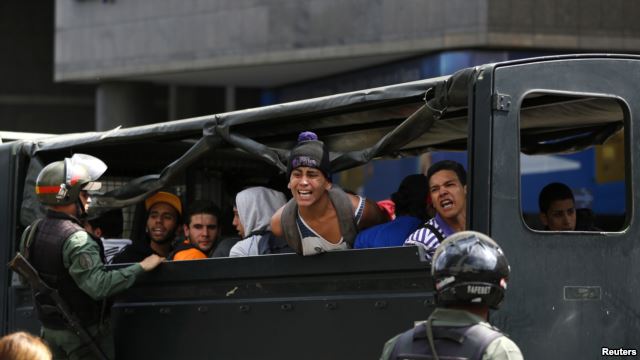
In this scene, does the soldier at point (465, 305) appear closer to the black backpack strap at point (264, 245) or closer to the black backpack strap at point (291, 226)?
the black backpack strap at point (291, 226)

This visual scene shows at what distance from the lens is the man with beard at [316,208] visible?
5.84m

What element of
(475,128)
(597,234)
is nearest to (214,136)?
(475,128)

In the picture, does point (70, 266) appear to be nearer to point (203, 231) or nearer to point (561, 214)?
point (203, 231)

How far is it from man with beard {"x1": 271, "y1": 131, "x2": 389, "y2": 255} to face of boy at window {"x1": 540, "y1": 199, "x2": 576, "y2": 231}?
189 centimetres

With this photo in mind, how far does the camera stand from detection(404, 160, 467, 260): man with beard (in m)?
5.55

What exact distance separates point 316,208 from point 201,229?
1.44 meters

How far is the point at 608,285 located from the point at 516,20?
13.3 meters

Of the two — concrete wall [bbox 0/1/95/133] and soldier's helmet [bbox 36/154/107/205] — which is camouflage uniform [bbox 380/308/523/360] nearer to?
soldier's helmet [bbox 36/154/107/205]

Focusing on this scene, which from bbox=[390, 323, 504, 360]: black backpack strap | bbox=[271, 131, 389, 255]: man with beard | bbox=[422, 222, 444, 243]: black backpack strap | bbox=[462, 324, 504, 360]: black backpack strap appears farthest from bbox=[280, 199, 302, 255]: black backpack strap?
bbox=[462, 324, 504, 360]: black backpack strap

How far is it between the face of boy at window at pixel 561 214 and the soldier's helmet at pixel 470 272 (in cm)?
392

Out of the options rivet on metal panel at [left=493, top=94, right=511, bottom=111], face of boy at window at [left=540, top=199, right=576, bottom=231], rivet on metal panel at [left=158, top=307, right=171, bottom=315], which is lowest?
rivet on metal panel at [left=158, top=307, right=171, bottom=315]

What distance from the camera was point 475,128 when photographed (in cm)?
513

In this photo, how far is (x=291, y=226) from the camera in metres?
5.89

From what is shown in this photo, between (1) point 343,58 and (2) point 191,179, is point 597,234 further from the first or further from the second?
(1) point 343,58
